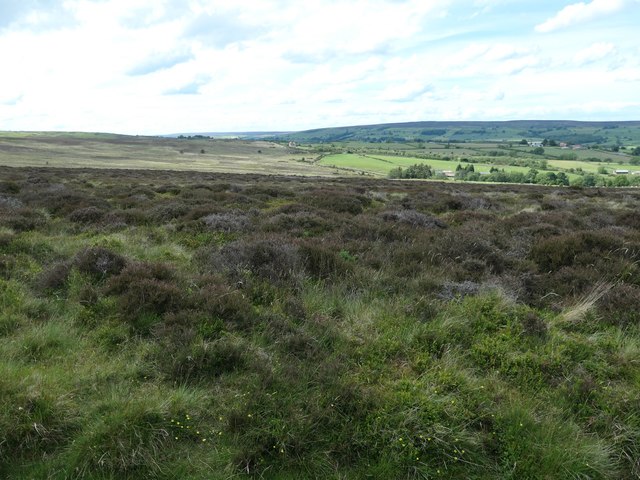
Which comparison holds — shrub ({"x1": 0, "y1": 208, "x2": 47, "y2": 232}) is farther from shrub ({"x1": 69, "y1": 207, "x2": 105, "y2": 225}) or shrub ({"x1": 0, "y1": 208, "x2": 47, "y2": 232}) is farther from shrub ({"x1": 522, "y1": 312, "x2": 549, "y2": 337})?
shrub ({"x1": 522, "y1": 312, "x2": 549, "y2": 337})

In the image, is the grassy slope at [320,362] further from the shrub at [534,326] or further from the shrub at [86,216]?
the shrub at [86,216]

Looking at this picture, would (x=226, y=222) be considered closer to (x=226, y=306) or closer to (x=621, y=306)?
(x=226, y=306)

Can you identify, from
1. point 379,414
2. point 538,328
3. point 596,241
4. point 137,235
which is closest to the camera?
point 379,414

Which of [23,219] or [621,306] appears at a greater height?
[23,219]

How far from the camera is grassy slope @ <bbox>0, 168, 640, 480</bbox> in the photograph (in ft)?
10.2

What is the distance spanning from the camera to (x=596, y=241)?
774 cm

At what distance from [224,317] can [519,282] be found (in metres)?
4.45

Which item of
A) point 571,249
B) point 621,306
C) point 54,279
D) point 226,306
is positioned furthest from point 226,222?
point 621,306

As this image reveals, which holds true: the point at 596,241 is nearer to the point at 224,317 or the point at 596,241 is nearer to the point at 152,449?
the point at 224,317

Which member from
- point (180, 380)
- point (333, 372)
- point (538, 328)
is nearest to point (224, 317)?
point (180, 380)

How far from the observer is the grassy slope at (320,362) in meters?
3.12

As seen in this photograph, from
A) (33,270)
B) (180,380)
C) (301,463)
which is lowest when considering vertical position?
(301,463)

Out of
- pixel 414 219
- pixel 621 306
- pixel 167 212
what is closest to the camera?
pixel 621 306

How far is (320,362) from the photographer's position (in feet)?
13.4
